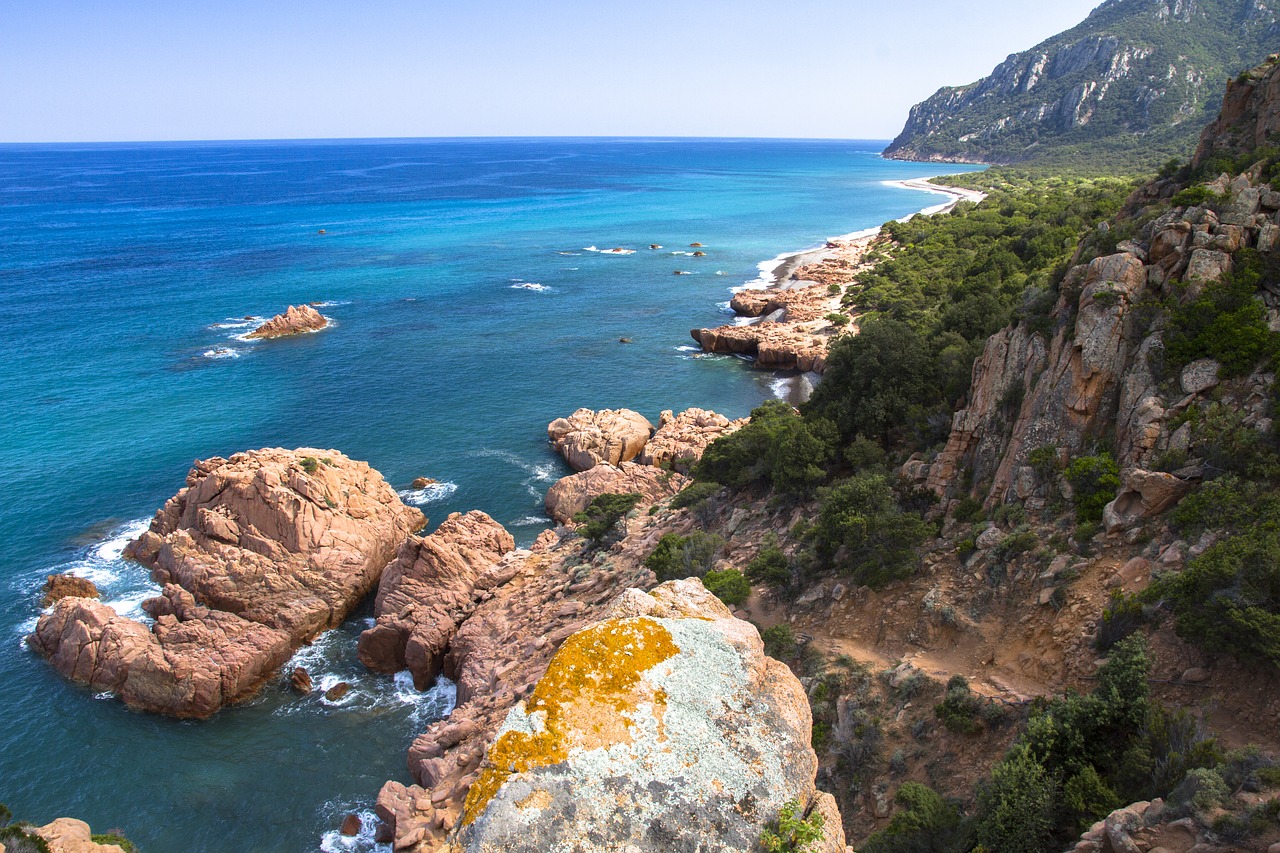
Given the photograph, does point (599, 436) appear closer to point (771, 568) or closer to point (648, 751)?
point (771, 568)

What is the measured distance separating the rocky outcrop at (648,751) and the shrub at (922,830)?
11.9 feet

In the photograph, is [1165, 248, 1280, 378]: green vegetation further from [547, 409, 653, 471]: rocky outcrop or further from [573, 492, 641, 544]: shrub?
[547, 409, 653, 471]: rocky outcrop

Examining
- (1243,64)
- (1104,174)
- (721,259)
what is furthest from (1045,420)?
(1243,64)

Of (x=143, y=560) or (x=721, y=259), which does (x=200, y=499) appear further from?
(x=721, y=259)

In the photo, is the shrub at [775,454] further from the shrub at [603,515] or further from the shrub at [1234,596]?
the shrub at [1234,596]

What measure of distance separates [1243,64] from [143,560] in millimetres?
213889

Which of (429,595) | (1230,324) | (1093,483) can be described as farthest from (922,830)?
(429,595)

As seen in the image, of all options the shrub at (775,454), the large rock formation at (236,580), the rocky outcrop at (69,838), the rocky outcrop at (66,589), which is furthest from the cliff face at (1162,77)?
the rocky outcrop at (69,838)

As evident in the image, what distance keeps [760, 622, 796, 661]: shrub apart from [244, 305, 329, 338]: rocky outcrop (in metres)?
67.0

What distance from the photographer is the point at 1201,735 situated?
36.4 feet

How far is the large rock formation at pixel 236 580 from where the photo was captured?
28.1m

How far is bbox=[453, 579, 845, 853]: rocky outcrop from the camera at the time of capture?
9.63m

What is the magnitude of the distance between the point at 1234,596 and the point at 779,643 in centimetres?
990

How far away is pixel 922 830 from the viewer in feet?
42.6
